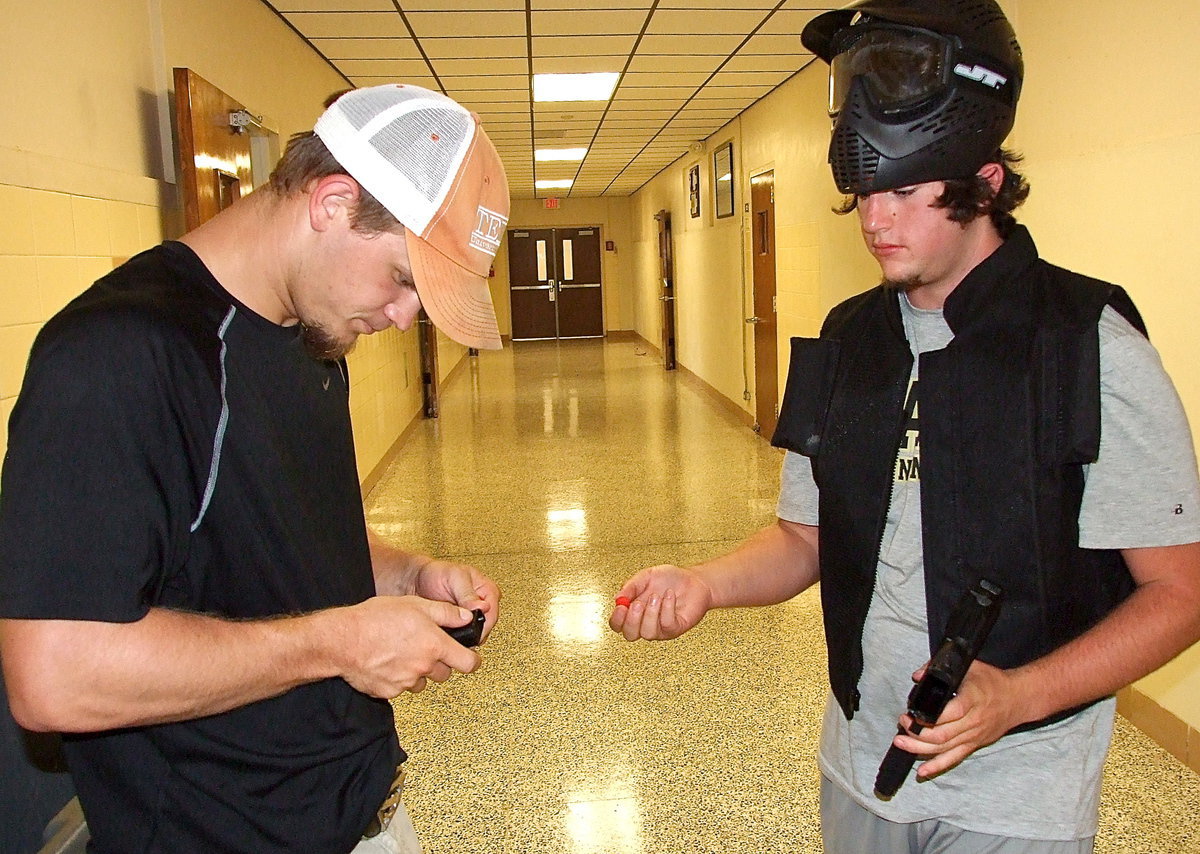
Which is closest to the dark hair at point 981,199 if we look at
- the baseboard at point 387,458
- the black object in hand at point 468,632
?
the black object in hand at point 468,632

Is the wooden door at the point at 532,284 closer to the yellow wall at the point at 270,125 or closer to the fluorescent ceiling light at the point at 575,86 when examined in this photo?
the fluorescent ceiling light at the point at 575,86

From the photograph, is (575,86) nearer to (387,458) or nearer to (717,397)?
(387,458)

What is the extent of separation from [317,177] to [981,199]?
847mm

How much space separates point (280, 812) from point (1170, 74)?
301 centimetres

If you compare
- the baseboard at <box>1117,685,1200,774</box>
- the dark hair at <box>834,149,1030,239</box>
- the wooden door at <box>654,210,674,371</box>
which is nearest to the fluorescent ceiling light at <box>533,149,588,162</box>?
the wooden door at <box>654,210,674,371</box>

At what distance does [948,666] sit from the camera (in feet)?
3.49

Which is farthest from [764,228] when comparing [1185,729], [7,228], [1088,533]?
[1088,533]

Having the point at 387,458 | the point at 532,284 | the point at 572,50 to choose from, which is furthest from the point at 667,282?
the point at 572,50

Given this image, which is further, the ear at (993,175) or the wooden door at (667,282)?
the wooden door at (667,282)

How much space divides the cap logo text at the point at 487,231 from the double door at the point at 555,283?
56.6 feet

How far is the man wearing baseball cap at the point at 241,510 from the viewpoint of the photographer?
0.92 meters

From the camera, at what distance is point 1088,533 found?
1.19m

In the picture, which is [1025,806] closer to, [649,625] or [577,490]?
[649,625]

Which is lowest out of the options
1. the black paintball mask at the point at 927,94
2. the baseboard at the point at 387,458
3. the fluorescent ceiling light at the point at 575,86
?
the baseboard at the point at 387,458
